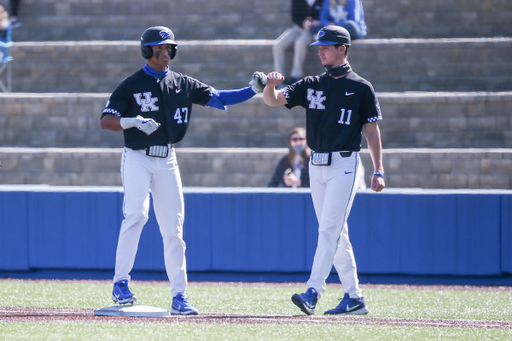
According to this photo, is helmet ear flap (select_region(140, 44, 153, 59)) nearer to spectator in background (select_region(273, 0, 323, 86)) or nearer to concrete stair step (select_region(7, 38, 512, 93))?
spectator in background (select_region(273, 0, 323, 86))

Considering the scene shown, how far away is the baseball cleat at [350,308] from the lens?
5051mm

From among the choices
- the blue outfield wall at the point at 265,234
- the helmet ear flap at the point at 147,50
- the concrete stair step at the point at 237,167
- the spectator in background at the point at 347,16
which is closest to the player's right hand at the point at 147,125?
the helmet ear flap at the point at 147,50

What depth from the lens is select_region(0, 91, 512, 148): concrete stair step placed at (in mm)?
10250

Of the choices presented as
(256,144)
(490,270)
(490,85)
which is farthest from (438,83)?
(490,270)

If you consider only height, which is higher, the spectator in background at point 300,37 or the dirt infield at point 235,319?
the spectator in background at point 300,37

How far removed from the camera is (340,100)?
501cm

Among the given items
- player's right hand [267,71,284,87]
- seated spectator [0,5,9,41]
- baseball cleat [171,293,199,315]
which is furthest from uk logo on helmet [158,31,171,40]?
seated spectator [0,5,9,41]

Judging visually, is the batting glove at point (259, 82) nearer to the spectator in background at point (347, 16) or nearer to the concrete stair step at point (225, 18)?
the spectator in background at point (347, 16)

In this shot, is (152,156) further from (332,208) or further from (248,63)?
(248,63)

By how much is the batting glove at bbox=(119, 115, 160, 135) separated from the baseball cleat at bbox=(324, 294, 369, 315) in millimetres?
1772

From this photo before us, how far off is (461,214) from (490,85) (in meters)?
4.43

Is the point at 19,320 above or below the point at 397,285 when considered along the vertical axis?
above

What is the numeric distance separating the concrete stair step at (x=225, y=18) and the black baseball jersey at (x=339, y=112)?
7.09 metres

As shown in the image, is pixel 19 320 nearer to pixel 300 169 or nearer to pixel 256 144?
pixel 300 169
